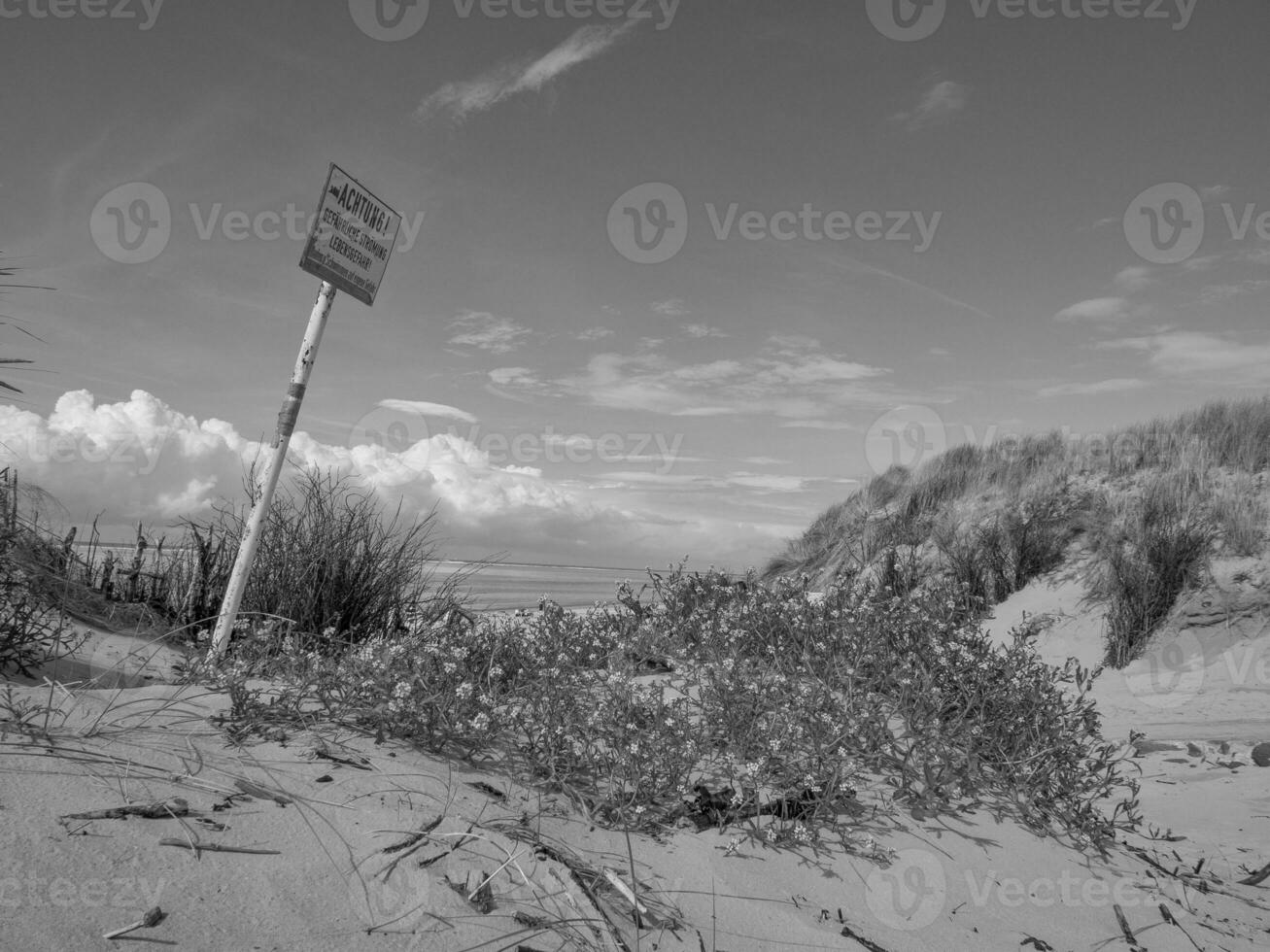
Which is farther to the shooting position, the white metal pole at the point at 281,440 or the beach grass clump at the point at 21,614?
the white metal pole at the point at 281,440

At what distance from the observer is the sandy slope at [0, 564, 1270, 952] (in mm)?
2250

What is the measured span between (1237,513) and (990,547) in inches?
117

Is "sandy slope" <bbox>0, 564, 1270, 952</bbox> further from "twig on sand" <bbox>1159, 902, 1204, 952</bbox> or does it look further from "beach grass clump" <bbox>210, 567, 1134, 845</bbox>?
"beach grass clump" <bbox>210, 567, 1134, 845</bbox>

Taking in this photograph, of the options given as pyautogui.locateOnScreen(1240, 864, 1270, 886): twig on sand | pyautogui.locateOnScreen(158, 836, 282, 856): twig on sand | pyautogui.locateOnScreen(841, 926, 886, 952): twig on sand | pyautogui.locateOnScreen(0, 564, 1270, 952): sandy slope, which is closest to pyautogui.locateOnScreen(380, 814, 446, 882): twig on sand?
pyautogui.locateOnScreen(0, 564, 1270, 952): sandy slope

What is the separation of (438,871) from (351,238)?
4.26 metres

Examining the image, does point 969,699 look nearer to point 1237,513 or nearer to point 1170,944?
point 1170,944

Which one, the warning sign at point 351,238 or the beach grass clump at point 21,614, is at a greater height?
the warning sign at point 351,238

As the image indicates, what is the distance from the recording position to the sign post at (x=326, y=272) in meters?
5.20

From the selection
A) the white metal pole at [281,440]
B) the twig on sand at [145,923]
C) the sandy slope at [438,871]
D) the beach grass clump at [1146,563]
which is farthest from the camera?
the beach grass clump at [1146,563]

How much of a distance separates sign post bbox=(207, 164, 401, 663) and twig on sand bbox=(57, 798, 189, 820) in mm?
2469

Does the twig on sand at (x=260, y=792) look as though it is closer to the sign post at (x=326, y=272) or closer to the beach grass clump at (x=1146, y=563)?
the sign post at (x=326, y=272)

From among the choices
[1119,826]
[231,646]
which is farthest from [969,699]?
[231,646]

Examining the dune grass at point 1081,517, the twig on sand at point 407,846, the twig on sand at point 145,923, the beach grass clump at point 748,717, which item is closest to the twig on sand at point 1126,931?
the beach grass clump at point 748,717

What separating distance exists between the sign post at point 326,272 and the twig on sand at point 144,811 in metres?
2.47
